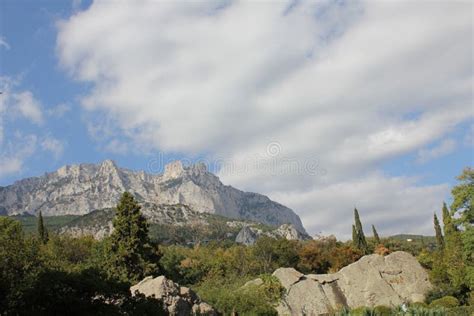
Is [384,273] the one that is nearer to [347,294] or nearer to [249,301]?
[347,294]

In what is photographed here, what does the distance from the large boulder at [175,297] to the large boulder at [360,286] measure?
42.0 ft

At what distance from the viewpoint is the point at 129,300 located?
1731 cm

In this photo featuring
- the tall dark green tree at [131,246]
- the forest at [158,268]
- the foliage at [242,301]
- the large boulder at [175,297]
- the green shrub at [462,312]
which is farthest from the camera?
the tall dark green tree at [131,246]

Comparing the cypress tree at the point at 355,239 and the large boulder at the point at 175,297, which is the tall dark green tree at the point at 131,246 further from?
the cypress tree at the point at 355,239

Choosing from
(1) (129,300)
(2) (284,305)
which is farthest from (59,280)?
(2) (284,305)

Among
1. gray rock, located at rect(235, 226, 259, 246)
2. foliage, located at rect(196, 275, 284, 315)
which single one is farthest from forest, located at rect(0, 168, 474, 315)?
gray rock, located at rect(235, 226, 259, 246)

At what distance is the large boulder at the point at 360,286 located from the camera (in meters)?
39.5

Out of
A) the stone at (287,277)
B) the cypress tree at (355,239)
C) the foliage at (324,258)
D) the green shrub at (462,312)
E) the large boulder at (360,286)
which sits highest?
the cypress tree at (355,239)

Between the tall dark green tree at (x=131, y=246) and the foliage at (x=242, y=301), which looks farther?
the tall dark green tree at (x=131, y=246)

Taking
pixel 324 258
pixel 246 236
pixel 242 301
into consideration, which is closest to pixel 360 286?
pixel 324 258

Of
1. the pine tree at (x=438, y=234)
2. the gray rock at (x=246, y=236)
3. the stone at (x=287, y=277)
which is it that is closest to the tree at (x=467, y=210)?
the stone at (x=287, y=277)

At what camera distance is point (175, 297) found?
85.9ft

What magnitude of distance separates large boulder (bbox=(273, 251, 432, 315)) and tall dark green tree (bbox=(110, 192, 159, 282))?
10487 mm

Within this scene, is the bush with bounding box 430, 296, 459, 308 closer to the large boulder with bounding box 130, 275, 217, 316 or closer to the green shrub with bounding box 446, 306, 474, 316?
the green shrub with bounding box 446, 306, 474, 316
